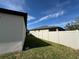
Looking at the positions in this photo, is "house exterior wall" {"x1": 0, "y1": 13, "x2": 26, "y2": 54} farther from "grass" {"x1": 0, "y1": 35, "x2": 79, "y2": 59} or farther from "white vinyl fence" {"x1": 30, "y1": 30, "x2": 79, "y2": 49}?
"white vinyl fence" {"x1": 30, "y1": 30, "x2": 79, "y2": 49}

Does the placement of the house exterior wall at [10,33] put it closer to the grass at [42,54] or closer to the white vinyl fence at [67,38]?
the grass at [42,54]

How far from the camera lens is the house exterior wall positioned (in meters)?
7.01

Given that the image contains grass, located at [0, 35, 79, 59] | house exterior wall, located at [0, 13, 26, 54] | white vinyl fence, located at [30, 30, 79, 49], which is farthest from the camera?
white vinyl fence, located at [30, 30, 79, 49]

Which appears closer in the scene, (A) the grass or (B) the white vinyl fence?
(A) the grass

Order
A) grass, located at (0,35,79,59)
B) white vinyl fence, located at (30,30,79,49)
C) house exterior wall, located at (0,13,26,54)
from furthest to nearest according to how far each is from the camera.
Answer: white vinyl fence, located at (30,30,79,49), house exterior wall, located at (0,13,26,54), grass, located at (0,35,79,59)

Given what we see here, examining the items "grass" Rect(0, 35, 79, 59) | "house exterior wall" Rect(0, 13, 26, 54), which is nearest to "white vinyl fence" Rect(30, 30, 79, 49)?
"grass" Rect(0, 35, 79, 59)

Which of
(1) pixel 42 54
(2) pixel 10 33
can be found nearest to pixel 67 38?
(1) pixel 42 54

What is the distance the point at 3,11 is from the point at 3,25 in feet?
3.17

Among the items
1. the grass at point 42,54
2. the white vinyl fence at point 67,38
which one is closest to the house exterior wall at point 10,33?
the grass at point 42,54

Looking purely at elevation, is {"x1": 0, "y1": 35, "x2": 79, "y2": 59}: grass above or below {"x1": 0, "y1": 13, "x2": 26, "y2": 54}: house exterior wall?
below

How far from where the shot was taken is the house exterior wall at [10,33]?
7.01 m

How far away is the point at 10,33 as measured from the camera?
736cm

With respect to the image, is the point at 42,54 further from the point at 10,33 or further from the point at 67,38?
the point at 67,38

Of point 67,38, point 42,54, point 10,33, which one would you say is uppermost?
point 10,33
